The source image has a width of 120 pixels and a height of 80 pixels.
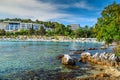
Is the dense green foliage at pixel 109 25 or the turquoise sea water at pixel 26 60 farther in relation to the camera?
the dense green foliage at pixel 109 25

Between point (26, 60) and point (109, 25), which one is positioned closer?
point (26, 60)

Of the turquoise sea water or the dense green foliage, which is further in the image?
the dense green foliage

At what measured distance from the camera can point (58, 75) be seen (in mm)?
21375

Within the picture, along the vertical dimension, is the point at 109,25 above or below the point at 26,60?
above

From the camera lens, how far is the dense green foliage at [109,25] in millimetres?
34031

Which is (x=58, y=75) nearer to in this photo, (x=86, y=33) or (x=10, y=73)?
(x=10, y=73)

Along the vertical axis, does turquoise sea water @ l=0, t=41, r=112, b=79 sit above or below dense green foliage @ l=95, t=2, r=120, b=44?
below

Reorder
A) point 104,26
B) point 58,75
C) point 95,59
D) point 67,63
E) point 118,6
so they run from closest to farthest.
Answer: point 58,75, point 67,63, point 95,59, point 118,6, point 104,26

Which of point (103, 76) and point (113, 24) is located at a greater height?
point (113, 24)

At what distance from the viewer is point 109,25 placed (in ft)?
121

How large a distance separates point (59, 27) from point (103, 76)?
152822 mm

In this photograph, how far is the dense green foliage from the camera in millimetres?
34031

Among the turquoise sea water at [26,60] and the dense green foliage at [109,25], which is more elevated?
the dense green foliage at [109,25]

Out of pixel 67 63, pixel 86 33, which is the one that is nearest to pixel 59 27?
pixel 86 33
